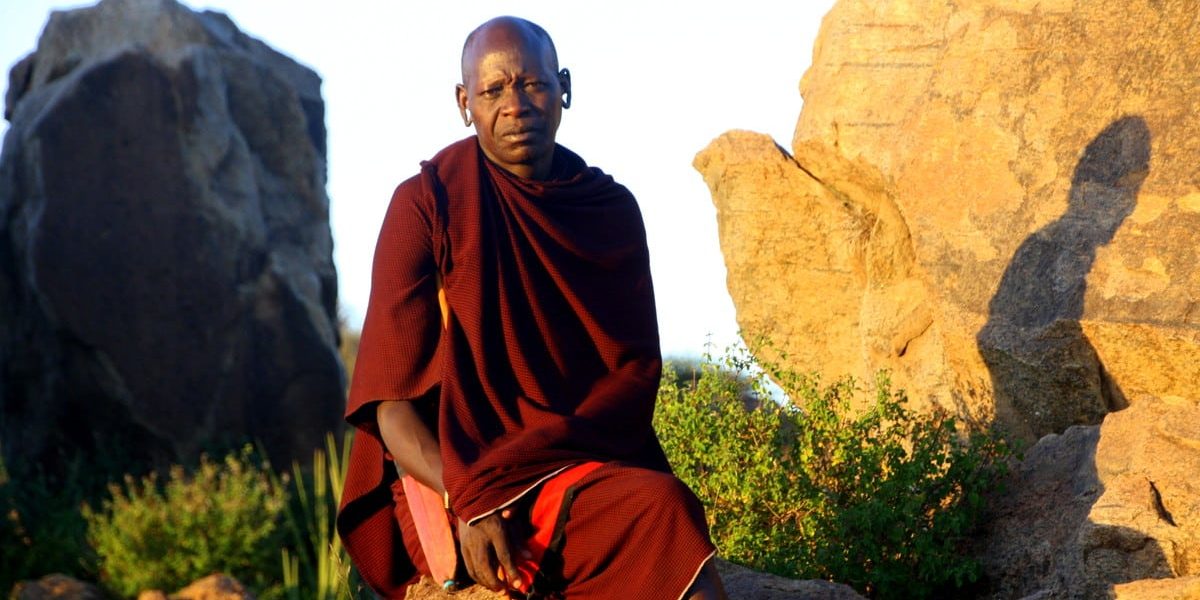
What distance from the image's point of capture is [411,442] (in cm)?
398

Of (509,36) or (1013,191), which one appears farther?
(1013,191)

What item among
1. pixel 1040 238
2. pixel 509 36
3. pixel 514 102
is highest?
pixel 509 36

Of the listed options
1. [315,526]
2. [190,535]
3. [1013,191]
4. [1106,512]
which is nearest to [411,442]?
[1106,512]

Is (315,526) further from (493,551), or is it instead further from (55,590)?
(493,551)

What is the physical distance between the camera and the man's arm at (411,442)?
3.94 meters

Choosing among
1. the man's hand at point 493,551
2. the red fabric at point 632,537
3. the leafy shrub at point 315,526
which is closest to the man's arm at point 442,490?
the man's hand at point 493,551

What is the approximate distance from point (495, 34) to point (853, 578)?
2552 millimetres

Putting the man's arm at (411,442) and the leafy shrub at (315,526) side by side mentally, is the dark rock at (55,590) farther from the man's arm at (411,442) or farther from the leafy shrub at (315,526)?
the man's arm at (411,442)

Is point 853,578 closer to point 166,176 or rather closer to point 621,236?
point 621,236

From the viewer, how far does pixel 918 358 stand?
21.2 feet

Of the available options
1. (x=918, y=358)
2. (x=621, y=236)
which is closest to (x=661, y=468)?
(x=621, y=236)

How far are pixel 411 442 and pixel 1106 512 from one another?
2193 mm

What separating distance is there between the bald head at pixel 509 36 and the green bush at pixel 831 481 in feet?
7.03

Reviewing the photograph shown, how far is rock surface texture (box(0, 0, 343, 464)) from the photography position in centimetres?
1114
